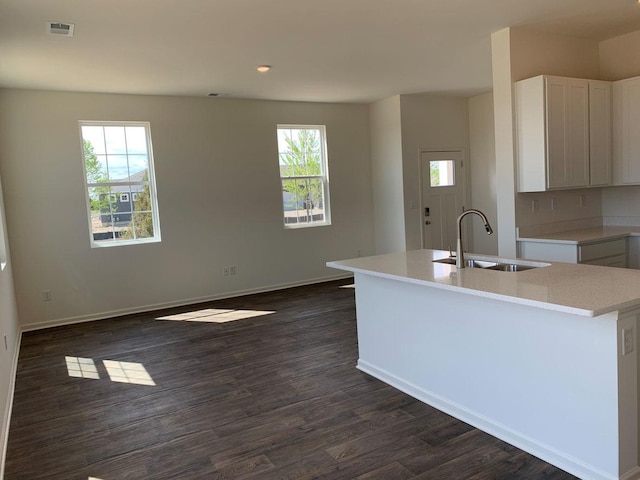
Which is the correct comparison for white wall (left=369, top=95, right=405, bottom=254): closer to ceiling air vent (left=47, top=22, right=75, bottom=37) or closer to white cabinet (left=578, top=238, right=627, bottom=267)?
white cabinet (left=578, top=238, right=627, bottom=267)

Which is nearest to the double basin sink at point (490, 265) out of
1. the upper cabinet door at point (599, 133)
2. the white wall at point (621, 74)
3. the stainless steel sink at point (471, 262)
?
the stainless steel sink at point (471, 262)

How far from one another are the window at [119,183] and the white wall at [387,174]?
333cm

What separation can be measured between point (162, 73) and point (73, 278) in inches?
103

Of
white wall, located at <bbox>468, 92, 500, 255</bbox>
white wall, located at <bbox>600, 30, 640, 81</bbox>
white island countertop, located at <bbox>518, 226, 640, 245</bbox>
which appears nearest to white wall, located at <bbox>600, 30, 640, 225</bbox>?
white wall, located at <bbox>600, 30, 640, 81</bbox>

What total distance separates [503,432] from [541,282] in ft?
2.77

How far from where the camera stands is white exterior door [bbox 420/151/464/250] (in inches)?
288

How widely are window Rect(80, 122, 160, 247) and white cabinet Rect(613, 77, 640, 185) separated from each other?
16.8 feet

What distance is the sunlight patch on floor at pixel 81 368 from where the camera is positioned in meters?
4.03

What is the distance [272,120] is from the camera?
6902 millimetres

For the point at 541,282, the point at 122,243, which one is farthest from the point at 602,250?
the point at 122,243

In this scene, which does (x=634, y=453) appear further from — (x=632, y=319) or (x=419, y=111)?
(x=419, y=111)

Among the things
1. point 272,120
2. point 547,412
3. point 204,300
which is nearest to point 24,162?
point 204,300

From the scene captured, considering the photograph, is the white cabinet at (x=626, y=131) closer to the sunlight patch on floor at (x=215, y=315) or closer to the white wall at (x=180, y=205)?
the white wall at (x=180, y=205)

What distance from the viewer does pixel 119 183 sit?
19.8ft
